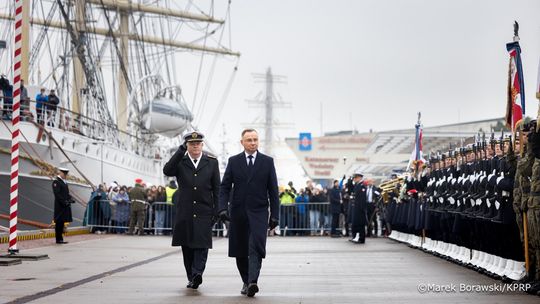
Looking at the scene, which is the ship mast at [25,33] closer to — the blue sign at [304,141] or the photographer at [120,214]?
the photographer at [120,214]

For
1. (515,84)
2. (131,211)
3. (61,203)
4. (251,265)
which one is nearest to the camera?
(251,265)

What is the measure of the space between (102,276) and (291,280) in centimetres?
258

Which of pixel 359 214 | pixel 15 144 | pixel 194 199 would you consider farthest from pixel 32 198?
pixel 194 199

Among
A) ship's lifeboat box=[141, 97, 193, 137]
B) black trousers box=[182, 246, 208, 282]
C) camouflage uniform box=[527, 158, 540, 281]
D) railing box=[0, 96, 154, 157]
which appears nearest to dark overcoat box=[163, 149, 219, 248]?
black trousers box=[182, 246, 208, 282]

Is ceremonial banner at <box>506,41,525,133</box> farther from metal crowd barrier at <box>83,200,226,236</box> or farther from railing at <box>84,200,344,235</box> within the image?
metal crowd barrier at <box>83,200,226,236</box>

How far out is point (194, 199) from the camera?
12.1m

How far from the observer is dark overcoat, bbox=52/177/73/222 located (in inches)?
902

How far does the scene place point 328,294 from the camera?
1069cm

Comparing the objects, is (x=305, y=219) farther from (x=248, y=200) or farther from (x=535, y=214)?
(x=535, y=214)

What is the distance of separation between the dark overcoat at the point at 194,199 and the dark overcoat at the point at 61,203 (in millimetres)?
11262

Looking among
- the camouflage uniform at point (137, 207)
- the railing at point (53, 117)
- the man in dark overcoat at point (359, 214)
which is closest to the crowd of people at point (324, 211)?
the man in dark overcoat at point (359, 214)

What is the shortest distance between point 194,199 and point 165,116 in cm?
4286

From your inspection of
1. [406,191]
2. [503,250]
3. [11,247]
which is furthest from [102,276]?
[406,191]

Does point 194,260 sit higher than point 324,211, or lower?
lower
